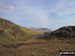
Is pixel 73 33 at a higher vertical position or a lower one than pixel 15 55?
higher

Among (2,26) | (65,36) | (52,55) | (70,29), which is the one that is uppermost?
(2,26)

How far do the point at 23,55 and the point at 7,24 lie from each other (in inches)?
1583

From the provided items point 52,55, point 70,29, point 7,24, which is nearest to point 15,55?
point 52,55

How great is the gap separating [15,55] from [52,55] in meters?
5.61

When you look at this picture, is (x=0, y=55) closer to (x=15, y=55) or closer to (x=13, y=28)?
(x=15, y=55)

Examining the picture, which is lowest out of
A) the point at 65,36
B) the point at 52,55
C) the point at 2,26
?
the point at 52,55

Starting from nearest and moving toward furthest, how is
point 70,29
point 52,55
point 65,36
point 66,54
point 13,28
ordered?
point 66,54 → point 52,55 → point 65,36 → point 70,29 → point 13,28

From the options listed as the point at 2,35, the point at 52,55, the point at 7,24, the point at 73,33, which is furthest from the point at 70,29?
the point at 7,24

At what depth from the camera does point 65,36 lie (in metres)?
33.4

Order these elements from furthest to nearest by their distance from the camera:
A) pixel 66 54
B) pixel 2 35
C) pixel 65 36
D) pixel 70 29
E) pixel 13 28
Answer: pixel 13 28, pixel 2 35, pixel 70 29, pixel 65 36, pixel 66 54

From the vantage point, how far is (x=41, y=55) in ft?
51.4

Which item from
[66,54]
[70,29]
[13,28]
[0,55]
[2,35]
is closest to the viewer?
[66,54]

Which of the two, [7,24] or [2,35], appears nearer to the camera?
[2,35]

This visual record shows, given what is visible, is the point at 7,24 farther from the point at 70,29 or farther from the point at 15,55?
the point at 15,55
